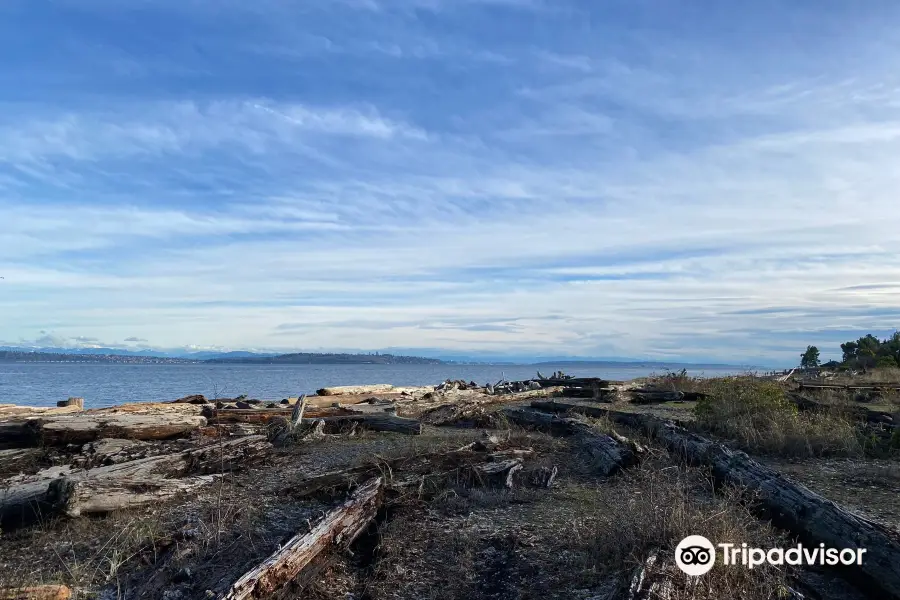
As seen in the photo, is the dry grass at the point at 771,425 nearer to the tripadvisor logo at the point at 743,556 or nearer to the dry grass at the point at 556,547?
the dry grass at the point at 556,547

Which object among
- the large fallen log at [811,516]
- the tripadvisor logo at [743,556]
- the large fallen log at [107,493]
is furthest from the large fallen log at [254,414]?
the tripadvisor logo at [743,556]

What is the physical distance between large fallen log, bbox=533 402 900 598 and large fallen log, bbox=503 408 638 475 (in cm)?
94

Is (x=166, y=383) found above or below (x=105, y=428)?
below

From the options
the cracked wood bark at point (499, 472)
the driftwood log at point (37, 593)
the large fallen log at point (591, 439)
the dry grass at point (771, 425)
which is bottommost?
the driftwood log at point (37, 593)

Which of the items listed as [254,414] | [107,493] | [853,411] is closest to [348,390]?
[254,414]

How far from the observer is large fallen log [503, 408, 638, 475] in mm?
8938

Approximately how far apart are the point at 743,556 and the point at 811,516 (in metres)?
1.62

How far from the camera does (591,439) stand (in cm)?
1058

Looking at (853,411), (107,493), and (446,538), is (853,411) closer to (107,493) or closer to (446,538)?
(446,538)

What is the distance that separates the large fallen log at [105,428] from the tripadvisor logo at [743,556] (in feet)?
30.8

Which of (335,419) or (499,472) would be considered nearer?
(499,472)

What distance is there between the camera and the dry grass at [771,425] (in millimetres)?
10461

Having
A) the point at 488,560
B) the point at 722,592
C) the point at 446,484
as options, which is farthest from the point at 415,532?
the point at 722,592

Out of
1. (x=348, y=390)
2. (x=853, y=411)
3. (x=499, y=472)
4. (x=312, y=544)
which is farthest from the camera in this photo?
(x=348, y=390)
